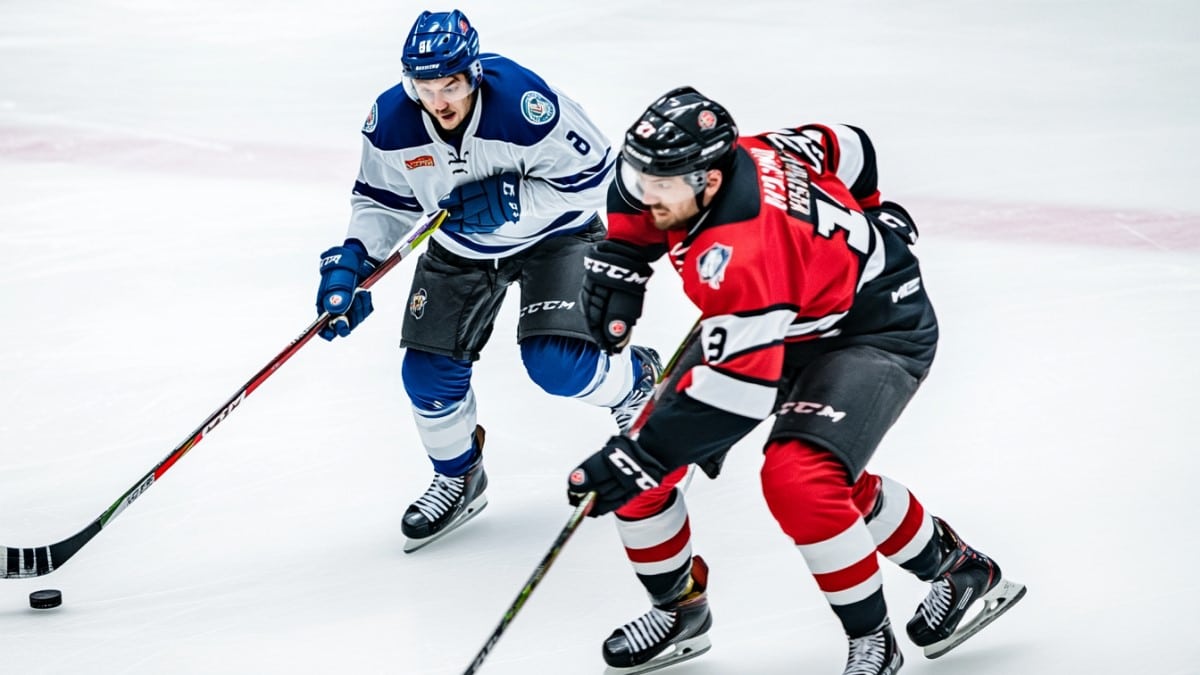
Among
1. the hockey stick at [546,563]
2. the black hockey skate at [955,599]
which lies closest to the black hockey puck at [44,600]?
the hockey stick at [546,563]

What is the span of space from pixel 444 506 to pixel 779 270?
4.96ft

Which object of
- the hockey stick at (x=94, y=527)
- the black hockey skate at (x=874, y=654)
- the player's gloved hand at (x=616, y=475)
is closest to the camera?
the player's gloved hand at (x=616, y=475)

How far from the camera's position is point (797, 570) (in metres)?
3.41

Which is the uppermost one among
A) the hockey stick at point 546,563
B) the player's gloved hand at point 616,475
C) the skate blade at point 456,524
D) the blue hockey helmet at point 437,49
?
the blue hockey helmet at point 437,49

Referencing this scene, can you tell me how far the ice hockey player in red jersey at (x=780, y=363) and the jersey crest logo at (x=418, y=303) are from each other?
90 cm

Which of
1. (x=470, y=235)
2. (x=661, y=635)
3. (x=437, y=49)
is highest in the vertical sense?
(x=437, y=49)

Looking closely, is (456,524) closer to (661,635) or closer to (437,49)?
(661,635)

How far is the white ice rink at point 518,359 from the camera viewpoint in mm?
3230

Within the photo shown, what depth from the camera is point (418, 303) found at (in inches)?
145

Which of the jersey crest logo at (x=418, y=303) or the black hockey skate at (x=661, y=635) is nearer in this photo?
the black hockey skate at (x=661, y=635)

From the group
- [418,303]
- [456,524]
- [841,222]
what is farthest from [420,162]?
[841,222]

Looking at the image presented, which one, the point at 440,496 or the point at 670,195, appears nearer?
the point at 670,195

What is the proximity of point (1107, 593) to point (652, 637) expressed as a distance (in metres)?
1.03

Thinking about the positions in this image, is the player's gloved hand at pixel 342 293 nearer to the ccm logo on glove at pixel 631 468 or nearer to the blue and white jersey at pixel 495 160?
the blue and white jersey at pixel 495 160
